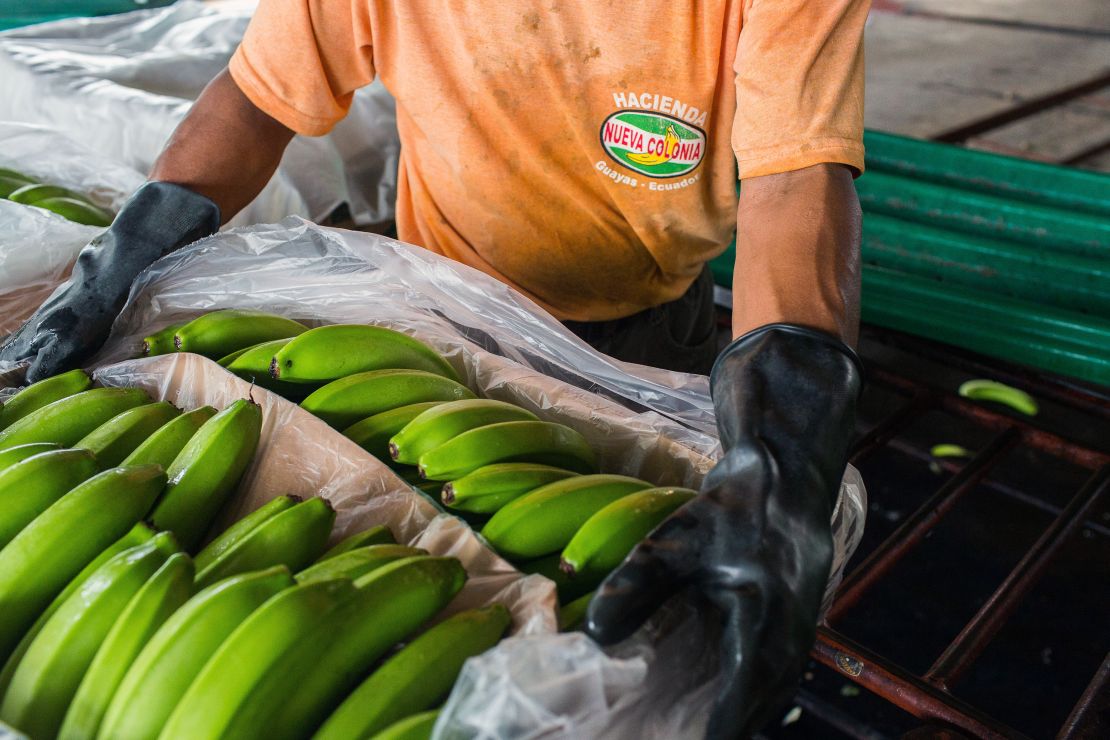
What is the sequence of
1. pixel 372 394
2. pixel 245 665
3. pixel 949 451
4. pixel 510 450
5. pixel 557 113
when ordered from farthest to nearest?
pixel 949 451
pixel 557 113
pixel 372 394
pixel 510 450
pixel 245 665

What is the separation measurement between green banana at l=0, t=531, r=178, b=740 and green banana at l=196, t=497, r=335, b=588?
0.25 feet

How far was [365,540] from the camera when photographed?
0.98 meters

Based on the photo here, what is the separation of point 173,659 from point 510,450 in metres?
0.44

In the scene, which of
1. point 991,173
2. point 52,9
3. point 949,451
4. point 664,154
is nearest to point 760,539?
point 664,154

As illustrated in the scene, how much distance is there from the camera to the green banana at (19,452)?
1.06 metres

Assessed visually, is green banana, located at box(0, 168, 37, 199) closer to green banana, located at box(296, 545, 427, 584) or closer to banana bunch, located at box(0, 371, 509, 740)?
banana bunch, located at box(0, 371, 509, 740)

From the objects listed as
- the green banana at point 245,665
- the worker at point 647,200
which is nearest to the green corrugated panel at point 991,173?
the worker at point 647,200

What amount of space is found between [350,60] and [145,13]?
209cm

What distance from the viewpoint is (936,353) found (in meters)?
2.29

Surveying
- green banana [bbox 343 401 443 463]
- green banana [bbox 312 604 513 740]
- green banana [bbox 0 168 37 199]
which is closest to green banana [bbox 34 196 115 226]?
green banana [bbox 0 168 37 199]

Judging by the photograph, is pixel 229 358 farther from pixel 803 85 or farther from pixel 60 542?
pixel 803 85

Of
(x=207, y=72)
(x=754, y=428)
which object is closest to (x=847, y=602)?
(x=754, y=428)

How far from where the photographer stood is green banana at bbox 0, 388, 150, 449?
1.19 metres

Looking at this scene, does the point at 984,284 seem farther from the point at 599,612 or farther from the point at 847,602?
the point at 599,612
